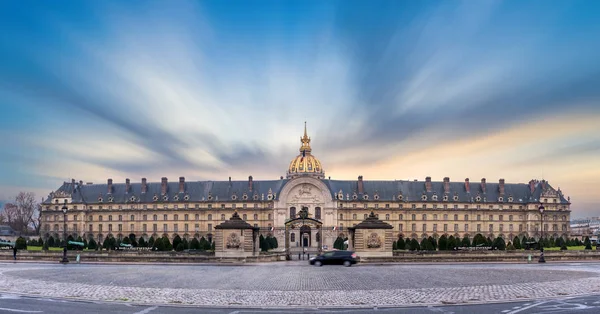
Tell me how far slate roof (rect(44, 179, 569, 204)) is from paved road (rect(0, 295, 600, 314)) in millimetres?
103987

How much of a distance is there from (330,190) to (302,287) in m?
98.6

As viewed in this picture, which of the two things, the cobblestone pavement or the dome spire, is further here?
the dome spire

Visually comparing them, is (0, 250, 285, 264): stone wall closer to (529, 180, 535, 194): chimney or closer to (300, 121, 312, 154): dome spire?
(529, 180, 535, 194): chimney

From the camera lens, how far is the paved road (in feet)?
61.6

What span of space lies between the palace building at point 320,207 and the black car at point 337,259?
7643 cm

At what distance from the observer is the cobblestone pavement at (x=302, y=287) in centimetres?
2170

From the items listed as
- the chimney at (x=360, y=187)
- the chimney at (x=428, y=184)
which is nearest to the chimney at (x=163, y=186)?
the chimney at (x=360, y=187)

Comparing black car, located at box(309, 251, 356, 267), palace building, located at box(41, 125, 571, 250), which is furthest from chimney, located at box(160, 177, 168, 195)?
black car, located at box(309, 251, 356, 267)

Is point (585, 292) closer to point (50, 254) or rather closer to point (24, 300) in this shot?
point (24, 300)

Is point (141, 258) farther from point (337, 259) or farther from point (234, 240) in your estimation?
point (337, 259)

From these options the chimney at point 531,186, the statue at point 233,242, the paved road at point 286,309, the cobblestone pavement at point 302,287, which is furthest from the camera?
the chimney at point 531,186

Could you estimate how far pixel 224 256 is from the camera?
48.8 m

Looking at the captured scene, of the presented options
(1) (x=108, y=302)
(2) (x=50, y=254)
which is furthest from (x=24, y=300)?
(2) (x=50, y=254)

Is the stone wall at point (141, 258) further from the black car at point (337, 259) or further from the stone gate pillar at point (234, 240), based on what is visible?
the black car at point (337, 259)
